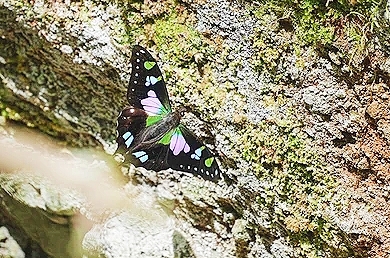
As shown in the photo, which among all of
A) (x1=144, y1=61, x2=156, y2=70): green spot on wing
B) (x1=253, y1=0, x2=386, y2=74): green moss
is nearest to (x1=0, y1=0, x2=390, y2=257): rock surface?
(x1=253, y1=0, x2=386, y2=74): green moss

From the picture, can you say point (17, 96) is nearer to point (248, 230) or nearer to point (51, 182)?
point (51, 182)

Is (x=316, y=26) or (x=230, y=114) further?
(x=230, y=114)

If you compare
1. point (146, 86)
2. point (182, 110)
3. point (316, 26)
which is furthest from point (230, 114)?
point (316, 26)

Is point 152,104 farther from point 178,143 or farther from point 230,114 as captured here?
point 230,114

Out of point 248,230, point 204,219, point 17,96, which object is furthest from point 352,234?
point 17,96

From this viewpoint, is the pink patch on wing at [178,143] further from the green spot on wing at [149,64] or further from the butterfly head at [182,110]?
the green spot on wing at [149,64]

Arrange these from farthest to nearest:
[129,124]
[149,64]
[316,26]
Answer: [129,124] < [149,64] < [316,26]

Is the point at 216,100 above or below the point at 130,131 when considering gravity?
above

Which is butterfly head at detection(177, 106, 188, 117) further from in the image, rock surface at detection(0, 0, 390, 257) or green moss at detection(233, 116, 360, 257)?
green moss at detection(233, 116, 360, 257)
